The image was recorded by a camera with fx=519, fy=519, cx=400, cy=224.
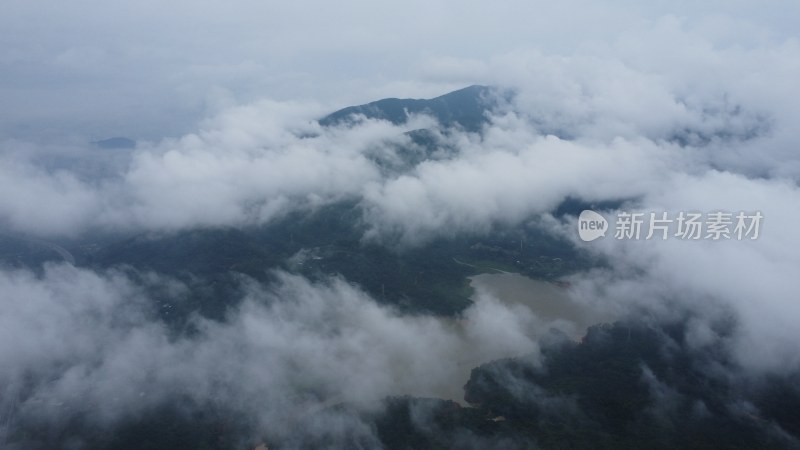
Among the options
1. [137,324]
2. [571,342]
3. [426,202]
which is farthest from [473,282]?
[137,324]

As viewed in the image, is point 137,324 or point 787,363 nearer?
point 787,363

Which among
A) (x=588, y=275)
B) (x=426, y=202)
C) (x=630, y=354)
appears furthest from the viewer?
(x=426, y=202)

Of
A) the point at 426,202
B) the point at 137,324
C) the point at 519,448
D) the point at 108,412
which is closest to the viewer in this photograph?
the point at 519,448

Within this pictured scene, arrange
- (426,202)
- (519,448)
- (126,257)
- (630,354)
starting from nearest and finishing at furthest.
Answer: (519,448), (630,354), (126,257), (426,202)

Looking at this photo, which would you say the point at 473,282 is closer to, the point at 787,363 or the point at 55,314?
the point at 787,363

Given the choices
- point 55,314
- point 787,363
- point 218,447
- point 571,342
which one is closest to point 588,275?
point 571,342

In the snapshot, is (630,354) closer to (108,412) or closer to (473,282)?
(473,282)
